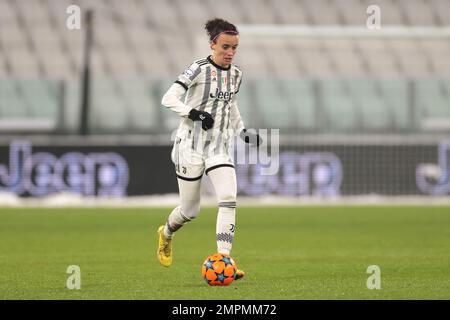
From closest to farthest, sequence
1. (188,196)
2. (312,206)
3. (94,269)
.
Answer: (188,196)
(94,269)
(312,206)

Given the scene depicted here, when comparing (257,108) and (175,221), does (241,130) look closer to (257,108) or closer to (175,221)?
(175,221)

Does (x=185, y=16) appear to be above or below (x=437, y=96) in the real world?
above

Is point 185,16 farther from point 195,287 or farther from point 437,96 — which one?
point 195,287

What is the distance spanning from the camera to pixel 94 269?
30.3ft

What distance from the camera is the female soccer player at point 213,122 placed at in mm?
8234

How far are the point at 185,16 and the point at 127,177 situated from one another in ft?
23.6

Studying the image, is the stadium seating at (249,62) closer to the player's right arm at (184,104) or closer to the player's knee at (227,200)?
the player's right arm at (184,104)

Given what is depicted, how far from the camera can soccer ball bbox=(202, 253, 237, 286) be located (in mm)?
7828

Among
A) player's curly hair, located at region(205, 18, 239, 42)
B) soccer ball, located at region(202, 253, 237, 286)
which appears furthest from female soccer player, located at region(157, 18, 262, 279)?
soccer ball, located at region(202, 253, 237, 286)

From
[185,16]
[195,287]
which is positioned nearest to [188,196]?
[195,287]

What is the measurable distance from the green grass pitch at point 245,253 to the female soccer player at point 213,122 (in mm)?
684

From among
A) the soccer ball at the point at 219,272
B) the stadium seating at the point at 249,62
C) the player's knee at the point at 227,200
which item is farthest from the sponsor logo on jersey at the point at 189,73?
the stadium seating at the point at 249,62

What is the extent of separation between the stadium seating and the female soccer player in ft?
39.8
